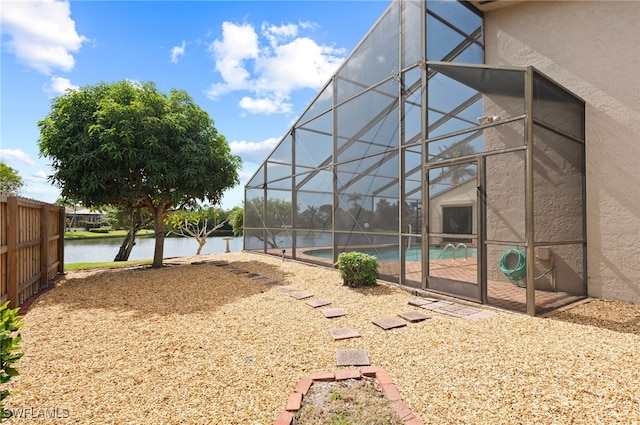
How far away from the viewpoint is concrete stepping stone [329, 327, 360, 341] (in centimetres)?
328

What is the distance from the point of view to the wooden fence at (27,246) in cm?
425

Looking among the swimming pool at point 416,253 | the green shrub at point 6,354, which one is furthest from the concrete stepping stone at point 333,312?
the green shrub at point 6,354

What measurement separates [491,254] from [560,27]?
4.28 m

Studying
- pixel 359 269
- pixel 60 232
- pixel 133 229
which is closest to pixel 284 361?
pixel 359 269

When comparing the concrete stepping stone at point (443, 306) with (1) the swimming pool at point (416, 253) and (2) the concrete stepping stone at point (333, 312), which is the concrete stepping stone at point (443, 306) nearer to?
(1) the swimming pool at point (416, 253)

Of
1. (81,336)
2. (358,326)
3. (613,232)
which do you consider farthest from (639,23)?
(81,336)

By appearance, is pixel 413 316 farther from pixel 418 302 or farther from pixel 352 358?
pixel 352 358

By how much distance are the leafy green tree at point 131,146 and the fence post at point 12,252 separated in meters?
2.35

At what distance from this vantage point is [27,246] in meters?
5.02

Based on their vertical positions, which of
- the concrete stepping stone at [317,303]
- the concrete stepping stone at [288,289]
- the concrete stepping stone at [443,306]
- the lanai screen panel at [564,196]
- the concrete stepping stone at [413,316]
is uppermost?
the lanai screen panel at [564,196]

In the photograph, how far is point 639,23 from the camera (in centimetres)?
441

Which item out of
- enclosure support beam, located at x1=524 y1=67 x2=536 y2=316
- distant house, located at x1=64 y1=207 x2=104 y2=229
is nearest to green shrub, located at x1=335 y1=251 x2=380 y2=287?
enclosure support beam, located at x1=524 y1=67 x2=536 y2=316

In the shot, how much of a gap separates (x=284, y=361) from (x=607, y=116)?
6.18 m

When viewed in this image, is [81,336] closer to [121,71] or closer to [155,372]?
[155,372]
